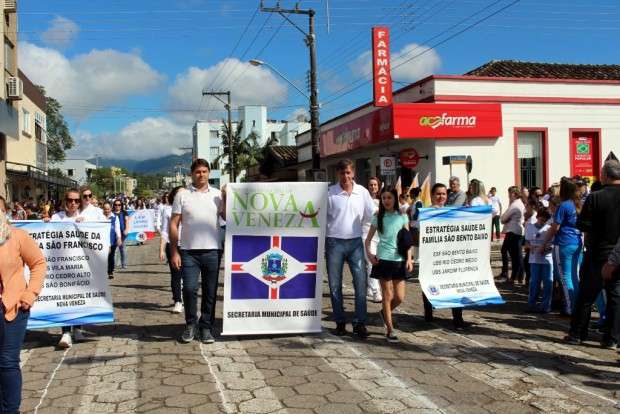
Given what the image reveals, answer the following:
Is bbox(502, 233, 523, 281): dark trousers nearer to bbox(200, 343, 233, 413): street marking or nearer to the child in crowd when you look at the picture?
the child in crowd

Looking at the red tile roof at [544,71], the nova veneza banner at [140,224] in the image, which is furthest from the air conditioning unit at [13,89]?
the red tile roof at [544,71]

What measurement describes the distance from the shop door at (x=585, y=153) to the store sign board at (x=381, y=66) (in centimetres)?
718

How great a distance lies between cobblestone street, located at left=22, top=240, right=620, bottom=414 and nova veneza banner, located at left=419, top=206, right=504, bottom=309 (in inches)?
15.0

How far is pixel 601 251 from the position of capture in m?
5.96

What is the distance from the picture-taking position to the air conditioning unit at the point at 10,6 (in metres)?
29.6

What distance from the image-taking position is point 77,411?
435 cm

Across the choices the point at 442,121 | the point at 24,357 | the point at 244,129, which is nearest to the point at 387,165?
the point at 442,121

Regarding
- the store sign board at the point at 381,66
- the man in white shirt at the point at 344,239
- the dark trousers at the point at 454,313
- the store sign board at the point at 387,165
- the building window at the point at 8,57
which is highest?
the building window at the point at 8,57

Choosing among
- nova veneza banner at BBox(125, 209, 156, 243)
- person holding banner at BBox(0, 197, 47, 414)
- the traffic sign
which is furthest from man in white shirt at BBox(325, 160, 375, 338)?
nova veneza banner at BBox(125, 209, 156, 243)

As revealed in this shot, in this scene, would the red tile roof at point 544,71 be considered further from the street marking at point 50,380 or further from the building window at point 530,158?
the street marking at point 50,380

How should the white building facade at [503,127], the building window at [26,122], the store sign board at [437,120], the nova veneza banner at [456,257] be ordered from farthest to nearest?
the building window at [26,122] → the white building facade at [503,127] → the store sign board at [437,120] → the nova veneza banner at [456,257]

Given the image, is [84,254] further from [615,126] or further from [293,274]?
[615,126]

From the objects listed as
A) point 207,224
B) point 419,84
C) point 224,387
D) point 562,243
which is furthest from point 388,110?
point 224,387

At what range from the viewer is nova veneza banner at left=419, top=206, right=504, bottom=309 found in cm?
693
